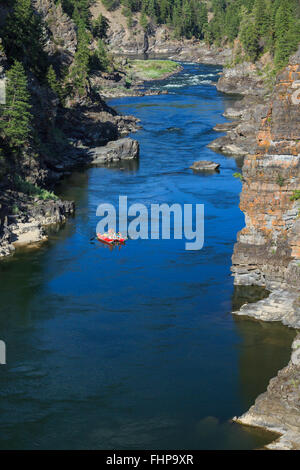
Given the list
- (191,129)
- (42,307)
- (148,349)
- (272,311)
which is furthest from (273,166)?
(191,129)

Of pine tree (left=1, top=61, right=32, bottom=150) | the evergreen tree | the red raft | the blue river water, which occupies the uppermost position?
the evergreen tree

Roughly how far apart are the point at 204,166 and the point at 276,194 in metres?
42.4

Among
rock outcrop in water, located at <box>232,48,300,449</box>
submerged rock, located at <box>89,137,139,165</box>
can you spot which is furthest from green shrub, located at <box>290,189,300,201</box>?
submerged rock, located at <box>89,137,139,165</box>

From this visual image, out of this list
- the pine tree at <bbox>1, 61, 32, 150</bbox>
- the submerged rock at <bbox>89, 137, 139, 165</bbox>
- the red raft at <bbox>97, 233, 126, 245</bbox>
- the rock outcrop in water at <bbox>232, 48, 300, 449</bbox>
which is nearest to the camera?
the rock outcrop in water at <bbox>232, 48, 300, 449</bbox>

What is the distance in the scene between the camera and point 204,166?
9244 centimetres

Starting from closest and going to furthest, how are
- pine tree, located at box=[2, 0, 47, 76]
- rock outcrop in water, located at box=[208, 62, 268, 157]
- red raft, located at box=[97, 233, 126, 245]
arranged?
red raft, located at box=[97, 233, 126, 245]
pine tree, located at box=[2, 0, 47, 76]
rock outcrop in water, located at box=[208, 62, 268, 157]

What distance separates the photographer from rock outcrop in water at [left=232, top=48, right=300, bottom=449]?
48.7 metres

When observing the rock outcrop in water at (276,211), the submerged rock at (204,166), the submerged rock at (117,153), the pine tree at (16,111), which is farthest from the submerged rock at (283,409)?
the submerged rock at (117,153)

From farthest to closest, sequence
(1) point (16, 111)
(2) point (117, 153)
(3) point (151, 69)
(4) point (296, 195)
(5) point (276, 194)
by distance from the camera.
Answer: (3) point (151, 69) < (2) point (117, 153) < (1) point (16, 111) < (5) point (276, 194) < (4) point (296, 195)

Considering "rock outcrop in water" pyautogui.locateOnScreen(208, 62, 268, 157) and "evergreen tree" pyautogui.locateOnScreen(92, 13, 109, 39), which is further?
"evergreen tree" pyautogui.locateOnScreen(92, 13, 109, 39)

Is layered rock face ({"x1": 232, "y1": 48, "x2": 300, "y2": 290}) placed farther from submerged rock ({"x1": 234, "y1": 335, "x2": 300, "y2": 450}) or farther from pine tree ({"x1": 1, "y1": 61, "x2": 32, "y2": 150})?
pine tree ({"x1": 1, "y1": 61, "x2": 32, "y2": 150})

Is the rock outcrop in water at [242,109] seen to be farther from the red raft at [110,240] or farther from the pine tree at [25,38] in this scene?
the pine tree at [25,38]

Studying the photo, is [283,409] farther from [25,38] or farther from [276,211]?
[25,38]

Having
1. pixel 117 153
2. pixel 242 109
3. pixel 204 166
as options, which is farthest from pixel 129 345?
pixel 242 109
